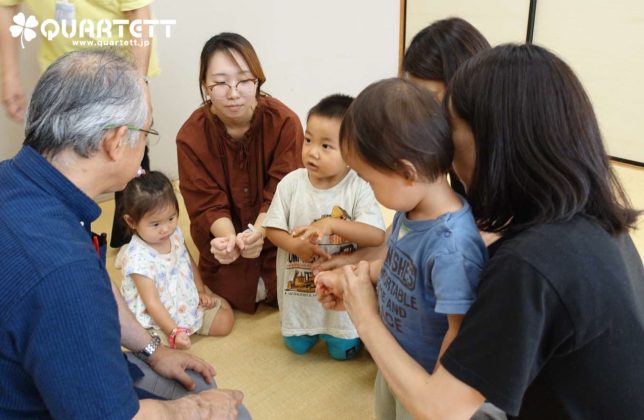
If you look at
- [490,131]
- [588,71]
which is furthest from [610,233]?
[588,71]

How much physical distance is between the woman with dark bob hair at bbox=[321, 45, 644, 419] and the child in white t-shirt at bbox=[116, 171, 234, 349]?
3.82 feet

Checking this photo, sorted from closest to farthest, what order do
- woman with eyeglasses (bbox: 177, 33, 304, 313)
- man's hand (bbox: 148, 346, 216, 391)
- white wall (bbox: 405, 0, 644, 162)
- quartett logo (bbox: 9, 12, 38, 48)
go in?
man's hand (bbox: 148, 346, 216, 391) < woman with eyeglasses (bbox: 177, 33, 304, 313) < quartett logo (bbox: 9, 12, 38, 48) < white wall (bbox: 405, 0, 644, 162)

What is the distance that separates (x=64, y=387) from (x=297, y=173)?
1019mm

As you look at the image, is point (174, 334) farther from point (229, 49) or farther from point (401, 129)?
point (401, 129)

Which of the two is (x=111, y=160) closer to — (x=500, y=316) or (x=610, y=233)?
(x=500, y=316)

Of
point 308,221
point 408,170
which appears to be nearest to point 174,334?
point 308,221

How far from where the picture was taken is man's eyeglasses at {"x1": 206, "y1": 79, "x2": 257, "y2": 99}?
6.08 feet

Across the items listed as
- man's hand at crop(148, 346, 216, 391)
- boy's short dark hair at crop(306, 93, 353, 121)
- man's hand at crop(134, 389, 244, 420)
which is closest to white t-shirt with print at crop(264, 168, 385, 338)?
boy's short dark hair at crop(306, 93, 353, 121)

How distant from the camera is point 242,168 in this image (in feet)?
6.73

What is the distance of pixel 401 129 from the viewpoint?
899 mm

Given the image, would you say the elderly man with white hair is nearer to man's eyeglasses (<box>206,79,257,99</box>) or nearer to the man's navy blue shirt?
the man's navy blue shirt

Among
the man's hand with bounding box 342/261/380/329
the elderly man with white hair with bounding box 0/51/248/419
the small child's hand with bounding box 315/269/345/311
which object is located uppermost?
the elderly man with white hair with bounding box 0/51/248/419

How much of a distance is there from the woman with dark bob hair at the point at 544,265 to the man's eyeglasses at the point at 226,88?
1124 mm

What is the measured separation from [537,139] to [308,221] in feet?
3.12
